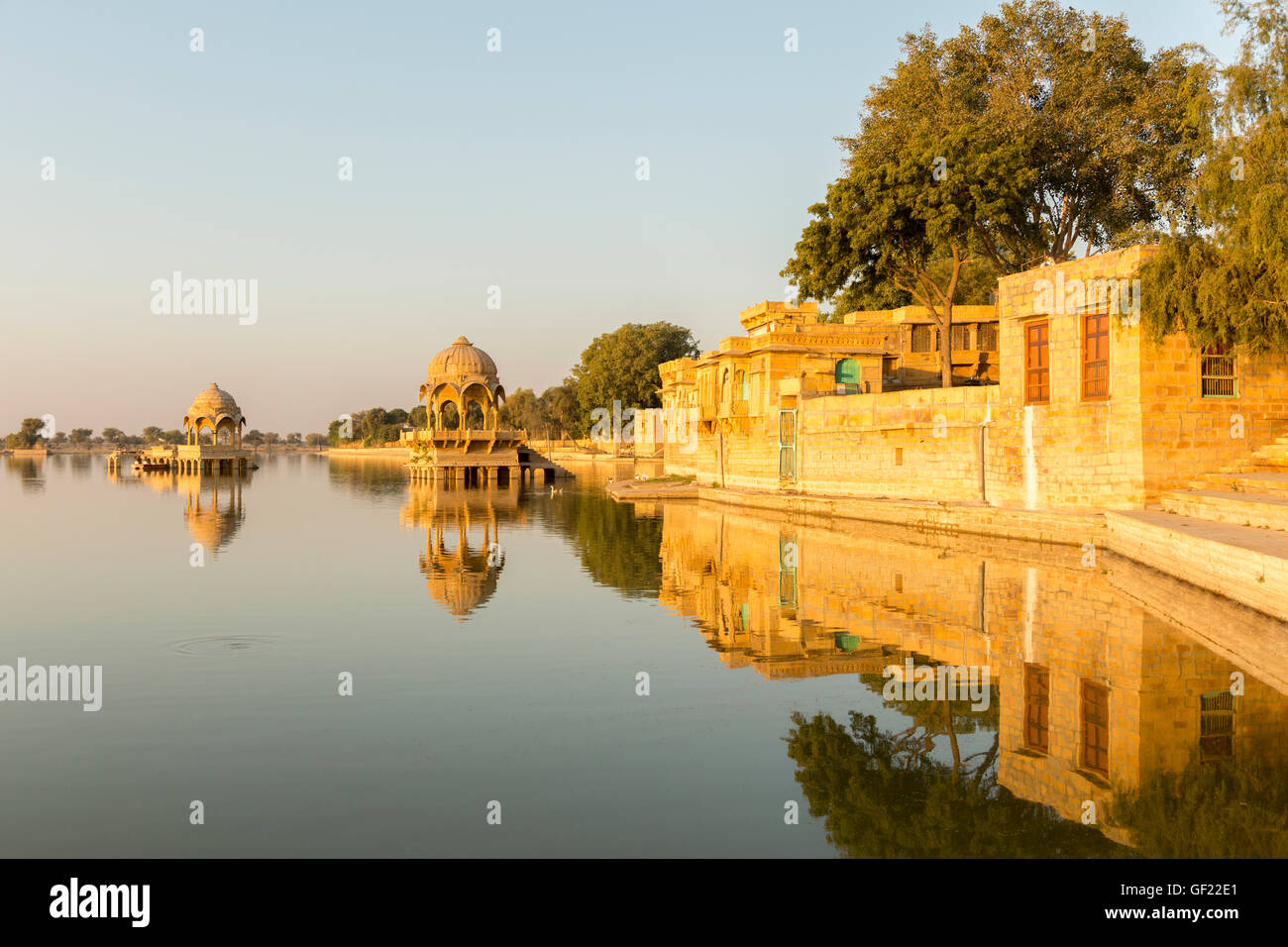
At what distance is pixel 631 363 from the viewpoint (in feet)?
257

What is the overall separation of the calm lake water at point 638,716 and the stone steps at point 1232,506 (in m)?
1.78

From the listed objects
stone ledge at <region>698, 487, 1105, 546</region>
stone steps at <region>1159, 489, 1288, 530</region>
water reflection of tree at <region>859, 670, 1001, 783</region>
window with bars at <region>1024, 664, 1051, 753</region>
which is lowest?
water reflection of tree at <region>859, 670, 1001, 783</region>

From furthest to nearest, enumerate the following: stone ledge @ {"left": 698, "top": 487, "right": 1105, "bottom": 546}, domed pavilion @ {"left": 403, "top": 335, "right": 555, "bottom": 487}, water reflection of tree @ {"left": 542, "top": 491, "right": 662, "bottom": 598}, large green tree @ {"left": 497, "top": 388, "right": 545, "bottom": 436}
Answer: large green tree @ {"left": 497, "top": 388, "right": 545, "bottom": 436} < domed pavilion @ {"left": 403, "top": 335, "right": 555, "bottom": 487} < stone ledge @ {"left": 698, "top": 487, "right": 1105, "bottom": 546} < water reflection of tree @ {"left": 542, "top": 491, "right": 662, "bottom": 598}

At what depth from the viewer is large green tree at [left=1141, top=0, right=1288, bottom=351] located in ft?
59.3

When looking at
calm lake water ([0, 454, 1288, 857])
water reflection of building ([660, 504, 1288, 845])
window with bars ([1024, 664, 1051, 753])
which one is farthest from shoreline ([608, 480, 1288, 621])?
window with bars ([1024, 664, 1051, 753])

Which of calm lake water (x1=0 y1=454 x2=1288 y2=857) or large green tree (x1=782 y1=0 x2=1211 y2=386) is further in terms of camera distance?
large green tree (x1=782 y1=0 x2=1211 y2=386)

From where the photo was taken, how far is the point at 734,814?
6.41 metres

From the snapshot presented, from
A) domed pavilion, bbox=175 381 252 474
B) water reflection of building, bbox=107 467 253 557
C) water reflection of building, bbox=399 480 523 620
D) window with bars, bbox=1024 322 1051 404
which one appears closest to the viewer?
water reflection of building, bbox=399 480 523 620

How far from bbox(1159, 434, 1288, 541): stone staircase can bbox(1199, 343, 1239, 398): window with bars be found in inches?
57.5

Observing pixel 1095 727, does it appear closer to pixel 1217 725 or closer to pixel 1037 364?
pixel 1217 725

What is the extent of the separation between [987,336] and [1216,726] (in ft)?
116

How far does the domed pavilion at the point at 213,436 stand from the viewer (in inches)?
3068

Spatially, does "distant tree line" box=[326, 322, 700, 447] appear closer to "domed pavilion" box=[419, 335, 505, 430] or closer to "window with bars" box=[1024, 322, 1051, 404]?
"domed pavilion" box=[419, 335, 505, 430]
